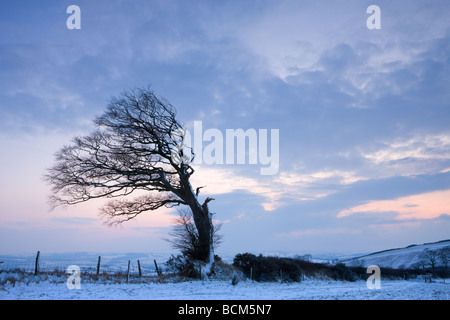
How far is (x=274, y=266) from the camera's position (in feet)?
84.8

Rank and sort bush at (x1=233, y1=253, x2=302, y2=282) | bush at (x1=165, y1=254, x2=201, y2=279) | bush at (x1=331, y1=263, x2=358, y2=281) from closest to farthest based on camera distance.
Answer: bush at (x1=165, y1=254, x2=201, y2=279) → bush at (x1=233, y1=253, x2=302, y2=282) → bush at (x1=331, y1=263, x2=358, y2=281)

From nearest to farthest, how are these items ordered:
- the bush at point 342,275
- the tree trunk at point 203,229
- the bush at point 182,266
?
1. the bush at point 182,266
2. the tree trunk at point 203,229
3. the bush at point 342,275

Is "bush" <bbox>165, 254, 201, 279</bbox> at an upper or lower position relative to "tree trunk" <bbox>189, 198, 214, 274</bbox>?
lower

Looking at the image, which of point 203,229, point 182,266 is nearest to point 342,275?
point 203,229

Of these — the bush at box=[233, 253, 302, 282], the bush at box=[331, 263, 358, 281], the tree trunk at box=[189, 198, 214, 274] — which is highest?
the tree trunk at box=[189, 198, 214, 274]

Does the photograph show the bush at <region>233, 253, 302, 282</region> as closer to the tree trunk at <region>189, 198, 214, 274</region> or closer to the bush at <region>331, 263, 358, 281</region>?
the tree trunk at <region>189, 198, 214, 274</region>

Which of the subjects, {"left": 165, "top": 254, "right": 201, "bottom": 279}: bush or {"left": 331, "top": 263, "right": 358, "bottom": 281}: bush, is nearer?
{"left": 165, "top": 254, "right": 201, "bottom": 279}: bush

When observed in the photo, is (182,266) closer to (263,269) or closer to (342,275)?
(263,269)

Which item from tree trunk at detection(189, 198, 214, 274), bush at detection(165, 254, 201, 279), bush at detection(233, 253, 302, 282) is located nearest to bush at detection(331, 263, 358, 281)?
bush at detection(233, 253, 302, 282)

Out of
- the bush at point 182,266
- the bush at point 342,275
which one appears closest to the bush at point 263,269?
the bush at point 182,266

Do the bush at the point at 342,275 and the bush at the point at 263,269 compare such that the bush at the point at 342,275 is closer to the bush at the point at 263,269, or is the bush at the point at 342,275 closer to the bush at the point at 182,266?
the bush at the point at 263,269
